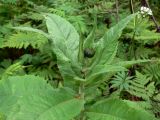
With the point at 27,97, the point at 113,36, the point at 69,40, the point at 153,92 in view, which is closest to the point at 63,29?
the point at 69,40

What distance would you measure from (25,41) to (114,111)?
181 cm

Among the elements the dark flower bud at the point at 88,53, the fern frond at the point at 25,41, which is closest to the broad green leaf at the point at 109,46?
the dark flower bud at the point at 88,53

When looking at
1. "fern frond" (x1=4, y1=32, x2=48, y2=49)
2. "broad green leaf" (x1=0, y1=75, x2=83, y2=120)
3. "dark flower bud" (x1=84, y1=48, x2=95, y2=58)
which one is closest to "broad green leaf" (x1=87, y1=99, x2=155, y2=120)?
"broad green leaf" (x1=0, y1=75, x2=83, y2=120)

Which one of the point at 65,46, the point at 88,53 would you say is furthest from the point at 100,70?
the point at 65,46

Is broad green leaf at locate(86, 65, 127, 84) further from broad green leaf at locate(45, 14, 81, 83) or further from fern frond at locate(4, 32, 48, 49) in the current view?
fern frond at locate(4, 32, 48, 49)

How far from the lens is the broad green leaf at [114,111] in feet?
5.35

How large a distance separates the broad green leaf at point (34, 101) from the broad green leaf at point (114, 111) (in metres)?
0.08

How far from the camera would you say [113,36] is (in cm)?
173

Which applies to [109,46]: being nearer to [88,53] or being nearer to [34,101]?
[88,53]

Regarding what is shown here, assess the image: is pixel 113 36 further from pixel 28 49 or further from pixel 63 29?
pixel 28 49

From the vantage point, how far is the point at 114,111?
65.6 inches

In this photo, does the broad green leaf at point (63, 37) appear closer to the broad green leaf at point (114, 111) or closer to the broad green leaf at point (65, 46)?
the broad green leaf at point (65, 46)

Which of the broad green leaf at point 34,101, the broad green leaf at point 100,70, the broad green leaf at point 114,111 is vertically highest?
the broad green leaf at point 100,70

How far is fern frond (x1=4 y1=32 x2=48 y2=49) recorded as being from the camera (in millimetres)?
3273
